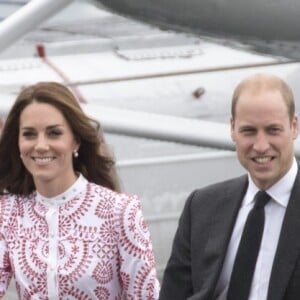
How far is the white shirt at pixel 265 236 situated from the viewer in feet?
8.69

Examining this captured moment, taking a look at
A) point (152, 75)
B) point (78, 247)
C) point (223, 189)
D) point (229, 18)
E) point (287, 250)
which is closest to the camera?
point (287, 250)

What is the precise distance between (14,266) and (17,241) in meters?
0.06

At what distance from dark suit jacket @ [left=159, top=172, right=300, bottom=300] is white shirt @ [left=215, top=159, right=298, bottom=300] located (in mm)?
16

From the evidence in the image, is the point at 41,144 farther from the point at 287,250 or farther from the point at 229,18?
the point at 229,18

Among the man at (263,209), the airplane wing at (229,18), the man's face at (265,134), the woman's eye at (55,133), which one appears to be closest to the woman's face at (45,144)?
the woman's eye at (55,133)

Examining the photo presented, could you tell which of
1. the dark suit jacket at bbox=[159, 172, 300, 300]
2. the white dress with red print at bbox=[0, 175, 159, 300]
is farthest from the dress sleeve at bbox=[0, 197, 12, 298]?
the dark suit jacket at bbox=[159, 172, 300, 300]

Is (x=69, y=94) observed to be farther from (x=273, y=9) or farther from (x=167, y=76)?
(x=167, y=76)

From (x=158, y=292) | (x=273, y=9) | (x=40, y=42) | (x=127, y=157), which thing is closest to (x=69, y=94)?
(x=158, y=292)

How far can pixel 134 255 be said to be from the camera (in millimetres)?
3117

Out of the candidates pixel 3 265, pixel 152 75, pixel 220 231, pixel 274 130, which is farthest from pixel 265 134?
pixel 152 75

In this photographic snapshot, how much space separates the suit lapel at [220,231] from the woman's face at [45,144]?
0.50m

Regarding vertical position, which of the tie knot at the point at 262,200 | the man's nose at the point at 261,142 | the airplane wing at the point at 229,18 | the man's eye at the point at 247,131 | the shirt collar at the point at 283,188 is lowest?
the tie knot at the point at 262,200

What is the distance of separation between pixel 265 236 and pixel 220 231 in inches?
4.4

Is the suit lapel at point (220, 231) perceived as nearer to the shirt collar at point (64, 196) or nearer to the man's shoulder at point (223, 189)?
the man's shoulder at point (223, 189)
